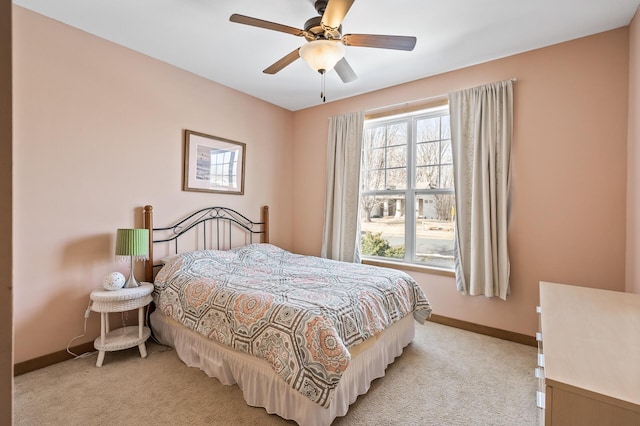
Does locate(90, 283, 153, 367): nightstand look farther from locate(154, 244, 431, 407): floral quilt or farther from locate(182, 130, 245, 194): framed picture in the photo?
locate(182, 130, 245, 194): framed picture

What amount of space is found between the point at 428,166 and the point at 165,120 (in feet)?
9.72

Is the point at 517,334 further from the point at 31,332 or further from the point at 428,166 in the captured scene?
the point at 31,332

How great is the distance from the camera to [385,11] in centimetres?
228

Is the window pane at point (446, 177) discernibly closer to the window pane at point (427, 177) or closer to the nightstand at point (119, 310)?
the window pane at point (427, 177)

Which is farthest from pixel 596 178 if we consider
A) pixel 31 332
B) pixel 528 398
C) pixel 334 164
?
pixel 31 332

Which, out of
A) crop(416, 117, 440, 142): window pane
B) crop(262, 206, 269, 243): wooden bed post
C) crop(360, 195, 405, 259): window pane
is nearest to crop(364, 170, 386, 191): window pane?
crop(360, 195, 405, 259): window pane

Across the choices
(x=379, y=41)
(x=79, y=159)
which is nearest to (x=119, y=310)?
(x=79, y=159)

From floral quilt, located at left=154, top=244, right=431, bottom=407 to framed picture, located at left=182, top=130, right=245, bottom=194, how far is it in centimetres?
87

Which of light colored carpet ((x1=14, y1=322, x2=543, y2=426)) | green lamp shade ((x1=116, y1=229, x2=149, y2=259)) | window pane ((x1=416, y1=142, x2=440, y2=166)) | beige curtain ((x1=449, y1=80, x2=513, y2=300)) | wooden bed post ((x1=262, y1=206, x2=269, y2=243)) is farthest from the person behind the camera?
wooden bed post ((x1=262, y1=206, x2=269, y2=243))

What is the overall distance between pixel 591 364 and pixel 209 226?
3.42 meters

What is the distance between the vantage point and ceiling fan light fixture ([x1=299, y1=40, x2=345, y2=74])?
2.00m

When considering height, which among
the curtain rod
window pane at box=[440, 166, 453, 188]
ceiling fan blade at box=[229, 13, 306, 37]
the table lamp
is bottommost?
the table lamp

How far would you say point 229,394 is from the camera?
2.07m

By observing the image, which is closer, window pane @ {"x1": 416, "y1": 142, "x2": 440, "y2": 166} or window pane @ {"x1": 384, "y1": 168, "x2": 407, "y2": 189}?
window pane @ {"x1": 416, "y1": 142, "x2": 440, "y2": 166}
